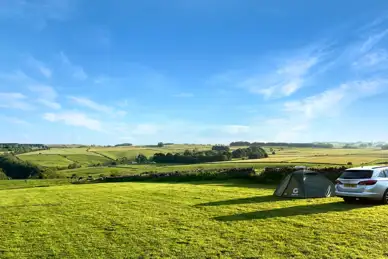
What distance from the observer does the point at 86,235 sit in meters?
11.3

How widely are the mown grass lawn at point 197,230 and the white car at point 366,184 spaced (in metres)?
0.63

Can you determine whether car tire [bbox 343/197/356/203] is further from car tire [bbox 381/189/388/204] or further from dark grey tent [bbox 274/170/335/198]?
dark grey tent [bbox 274/170/335/198]

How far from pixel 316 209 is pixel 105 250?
32.8ft

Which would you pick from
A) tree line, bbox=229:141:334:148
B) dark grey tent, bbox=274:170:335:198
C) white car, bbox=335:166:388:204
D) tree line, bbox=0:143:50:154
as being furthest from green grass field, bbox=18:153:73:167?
white car, bbox=335:166:388:204

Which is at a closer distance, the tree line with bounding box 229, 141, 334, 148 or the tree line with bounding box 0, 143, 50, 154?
the tree line with bounding box 229, 141, 334, 148

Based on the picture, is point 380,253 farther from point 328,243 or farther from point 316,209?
point 316,209

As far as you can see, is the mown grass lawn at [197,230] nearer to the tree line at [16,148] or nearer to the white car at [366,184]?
the white car at [366,184]

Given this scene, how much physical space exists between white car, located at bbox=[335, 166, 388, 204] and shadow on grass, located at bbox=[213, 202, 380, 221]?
506 mm

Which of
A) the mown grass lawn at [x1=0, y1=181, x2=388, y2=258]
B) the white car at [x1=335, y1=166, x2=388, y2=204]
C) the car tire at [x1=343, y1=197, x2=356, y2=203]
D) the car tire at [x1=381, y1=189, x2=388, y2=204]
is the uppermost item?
the white car at [x1=335, y1=166, x2=388, y2=204]

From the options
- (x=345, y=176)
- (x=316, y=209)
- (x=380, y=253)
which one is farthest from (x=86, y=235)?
(x=345, y=176)

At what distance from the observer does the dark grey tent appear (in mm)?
20061

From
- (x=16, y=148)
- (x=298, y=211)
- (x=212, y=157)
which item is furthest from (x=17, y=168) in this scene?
(x=298, y=211)

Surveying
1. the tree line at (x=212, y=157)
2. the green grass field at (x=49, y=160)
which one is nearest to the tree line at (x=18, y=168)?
the green grass field at (x=49, y=160)

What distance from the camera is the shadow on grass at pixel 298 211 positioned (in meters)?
13.7
